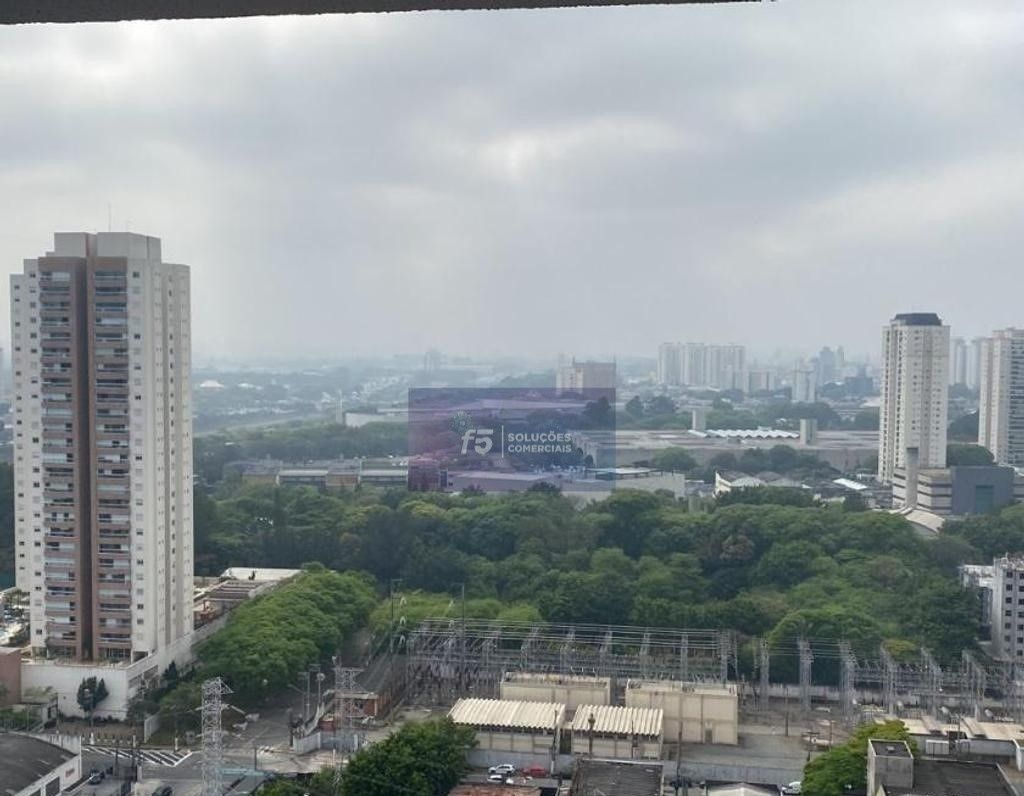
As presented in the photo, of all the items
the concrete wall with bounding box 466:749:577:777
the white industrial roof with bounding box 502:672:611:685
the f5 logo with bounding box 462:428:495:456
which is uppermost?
the f5 logo with bounding box 462:428:495:456

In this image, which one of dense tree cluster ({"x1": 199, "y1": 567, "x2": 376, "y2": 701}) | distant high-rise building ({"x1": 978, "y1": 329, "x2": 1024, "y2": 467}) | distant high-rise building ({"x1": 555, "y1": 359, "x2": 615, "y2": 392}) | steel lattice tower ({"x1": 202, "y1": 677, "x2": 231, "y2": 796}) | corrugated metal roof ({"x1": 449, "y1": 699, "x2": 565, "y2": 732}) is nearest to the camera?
steel lattice tower ({"x1": 202, "y1": 677, "x2": 231, "y2": 796})

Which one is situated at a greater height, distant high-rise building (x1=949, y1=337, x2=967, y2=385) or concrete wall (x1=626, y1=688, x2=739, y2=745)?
distant high-rise building (x1=949, y1=337, x2=967, y2=385)

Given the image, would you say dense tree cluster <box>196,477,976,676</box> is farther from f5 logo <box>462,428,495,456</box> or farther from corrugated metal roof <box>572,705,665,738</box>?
corrugated metal roof <box>572,705,665,738</box>

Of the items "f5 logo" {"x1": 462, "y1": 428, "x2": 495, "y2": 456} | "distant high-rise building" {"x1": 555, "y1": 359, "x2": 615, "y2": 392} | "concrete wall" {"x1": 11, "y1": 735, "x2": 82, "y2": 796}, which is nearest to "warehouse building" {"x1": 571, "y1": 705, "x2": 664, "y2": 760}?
"concrete wall" {"x1": 11, "y1": 735, "x2": 82, "y2": 796}

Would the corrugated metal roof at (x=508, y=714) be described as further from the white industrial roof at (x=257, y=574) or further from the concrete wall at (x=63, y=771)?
the white industrial roof at (x=257, y=574)

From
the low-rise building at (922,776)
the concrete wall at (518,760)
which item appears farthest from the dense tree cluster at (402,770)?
the low-rise building at (922,776)

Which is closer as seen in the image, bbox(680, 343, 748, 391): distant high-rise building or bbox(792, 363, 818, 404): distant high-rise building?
bbox(792, 363, 818, 404): distant high-rise building

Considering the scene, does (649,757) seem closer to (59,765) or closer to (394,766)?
(394,766)
